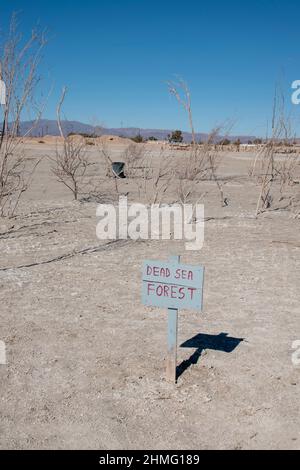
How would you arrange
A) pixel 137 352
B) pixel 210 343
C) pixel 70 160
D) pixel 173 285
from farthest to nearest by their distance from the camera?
pixel 70 160, pixel 210 343, pixel 137 352, pixel 173 285

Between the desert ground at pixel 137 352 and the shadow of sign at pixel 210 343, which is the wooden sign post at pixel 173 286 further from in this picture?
the shadow of sign at pixel 210 343

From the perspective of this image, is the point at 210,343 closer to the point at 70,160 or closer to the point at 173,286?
the point at 173,286

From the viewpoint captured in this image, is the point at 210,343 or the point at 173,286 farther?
the point at 210,343

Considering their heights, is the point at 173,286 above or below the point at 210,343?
above

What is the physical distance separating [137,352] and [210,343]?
24.2 inches

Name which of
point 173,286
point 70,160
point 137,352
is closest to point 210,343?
A: point 137,352

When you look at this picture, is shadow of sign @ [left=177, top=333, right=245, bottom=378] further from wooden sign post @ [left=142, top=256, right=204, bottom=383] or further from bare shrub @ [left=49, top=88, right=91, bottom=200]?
bare shrub @ [left=49, top=88, right=91, bottom=200]

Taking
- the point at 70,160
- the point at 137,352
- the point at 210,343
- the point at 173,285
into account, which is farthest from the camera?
the point at 70,160

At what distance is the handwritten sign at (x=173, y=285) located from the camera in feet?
10.3

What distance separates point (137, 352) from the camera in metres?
3.92

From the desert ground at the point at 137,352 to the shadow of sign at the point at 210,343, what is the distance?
0.02 metres

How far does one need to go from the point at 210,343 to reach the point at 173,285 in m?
1.08

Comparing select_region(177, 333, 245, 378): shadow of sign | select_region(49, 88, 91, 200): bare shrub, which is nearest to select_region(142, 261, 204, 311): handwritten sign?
select_region(177, 333, 245, 378): shadow of sign
